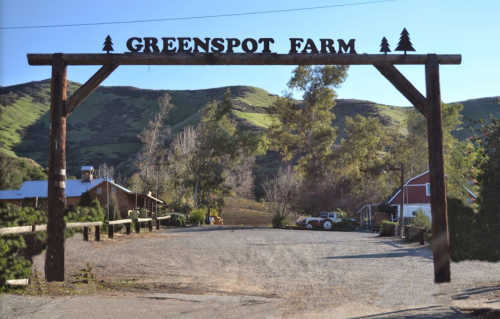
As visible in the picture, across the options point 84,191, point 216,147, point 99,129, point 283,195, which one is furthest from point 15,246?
point 99,129

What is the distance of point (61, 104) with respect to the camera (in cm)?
1115

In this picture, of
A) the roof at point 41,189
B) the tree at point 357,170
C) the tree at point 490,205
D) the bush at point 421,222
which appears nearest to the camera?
the tree at point 490,205

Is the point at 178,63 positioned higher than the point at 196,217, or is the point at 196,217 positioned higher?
the point at 178,63

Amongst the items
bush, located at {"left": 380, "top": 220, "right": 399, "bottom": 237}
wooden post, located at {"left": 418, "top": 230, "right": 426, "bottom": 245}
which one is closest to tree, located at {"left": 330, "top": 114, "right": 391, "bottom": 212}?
bush, located at {"left": 380, "top": 220, "right": 399, "bottom": 237}

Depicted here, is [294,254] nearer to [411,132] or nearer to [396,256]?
A: [396,256]

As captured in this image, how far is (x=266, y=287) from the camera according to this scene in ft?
35.3

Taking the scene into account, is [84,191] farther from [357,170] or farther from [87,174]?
[357,170]

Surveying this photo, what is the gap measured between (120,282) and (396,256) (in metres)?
10.7

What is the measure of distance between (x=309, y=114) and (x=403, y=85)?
49.8 meters

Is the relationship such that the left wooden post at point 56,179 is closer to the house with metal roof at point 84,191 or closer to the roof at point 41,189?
the house with metal roof at point 84,191

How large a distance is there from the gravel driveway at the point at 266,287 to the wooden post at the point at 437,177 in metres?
0.56

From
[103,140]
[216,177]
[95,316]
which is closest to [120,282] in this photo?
[95,316]

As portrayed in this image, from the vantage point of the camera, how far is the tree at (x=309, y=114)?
58.3 metres

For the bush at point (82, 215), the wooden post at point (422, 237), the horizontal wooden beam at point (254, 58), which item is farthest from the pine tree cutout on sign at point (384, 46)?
the wooden post at point (422, 237)
